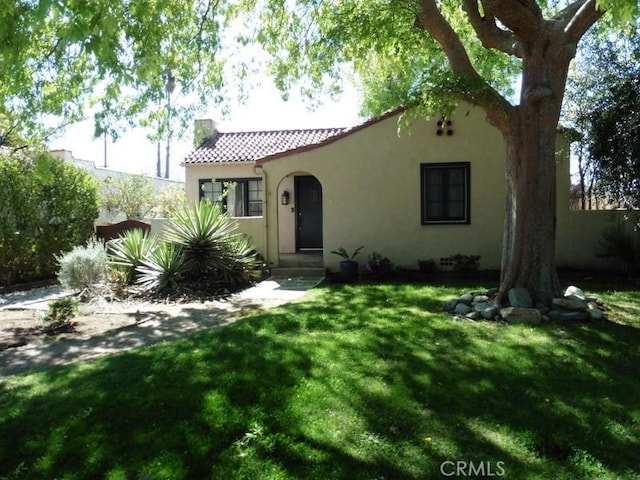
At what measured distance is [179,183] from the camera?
29.7 m

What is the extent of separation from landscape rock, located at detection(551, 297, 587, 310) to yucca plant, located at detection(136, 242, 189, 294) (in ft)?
23.3

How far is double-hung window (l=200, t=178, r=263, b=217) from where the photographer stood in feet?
54.1

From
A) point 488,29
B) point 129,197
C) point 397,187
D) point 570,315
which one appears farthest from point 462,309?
point 129,197

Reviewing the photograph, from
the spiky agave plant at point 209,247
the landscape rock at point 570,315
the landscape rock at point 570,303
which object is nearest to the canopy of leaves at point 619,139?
the landscape rock at point 570,303

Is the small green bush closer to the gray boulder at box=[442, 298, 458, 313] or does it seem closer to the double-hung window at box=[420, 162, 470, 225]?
the double-hung window at box=[420, 162, 470, 225]

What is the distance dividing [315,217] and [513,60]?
7.54 metres

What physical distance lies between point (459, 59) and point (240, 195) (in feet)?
30.7

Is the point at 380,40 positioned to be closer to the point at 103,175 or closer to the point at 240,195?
the point at 240,195

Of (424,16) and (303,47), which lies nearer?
(424,16)

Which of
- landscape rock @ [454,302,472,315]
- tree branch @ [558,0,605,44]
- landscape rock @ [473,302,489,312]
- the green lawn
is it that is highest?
tree branch @ [558,0,605,44]

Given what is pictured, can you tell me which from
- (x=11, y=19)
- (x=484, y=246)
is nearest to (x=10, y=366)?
(x=11, y=19)

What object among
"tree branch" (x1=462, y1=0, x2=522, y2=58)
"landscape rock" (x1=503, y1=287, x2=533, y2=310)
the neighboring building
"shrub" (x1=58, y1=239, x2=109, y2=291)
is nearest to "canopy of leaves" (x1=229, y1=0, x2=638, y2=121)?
"tree branch" (x1=462, y1=0, x2=522, y2=58)

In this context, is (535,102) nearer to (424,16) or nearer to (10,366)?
(424,16)

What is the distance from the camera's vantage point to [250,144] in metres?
17.5
